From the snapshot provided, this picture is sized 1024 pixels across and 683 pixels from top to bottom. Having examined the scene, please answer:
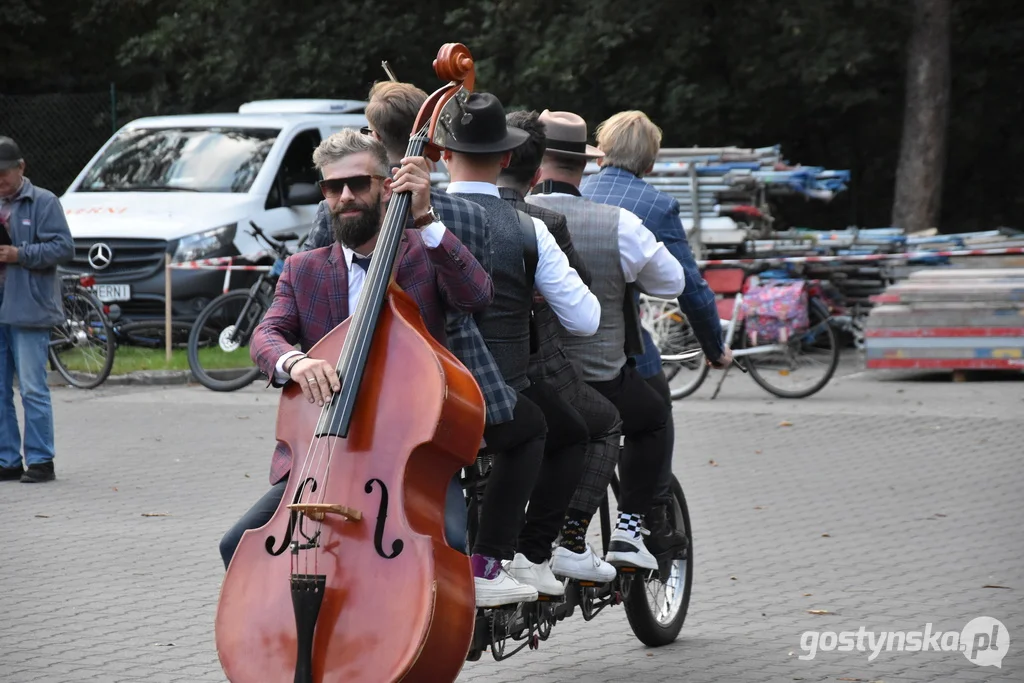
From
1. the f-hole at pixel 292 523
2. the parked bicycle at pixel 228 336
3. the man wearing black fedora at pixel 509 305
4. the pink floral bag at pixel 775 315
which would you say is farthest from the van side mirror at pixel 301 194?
the f-hole at pixel 292 523

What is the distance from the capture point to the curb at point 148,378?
14094mm

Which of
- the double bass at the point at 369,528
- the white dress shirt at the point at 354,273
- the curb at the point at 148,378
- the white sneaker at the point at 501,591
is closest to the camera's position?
the double bass at the point at 369,528

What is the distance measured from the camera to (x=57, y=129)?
69.7 ft

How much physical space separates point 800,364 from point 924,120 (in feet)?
23.8

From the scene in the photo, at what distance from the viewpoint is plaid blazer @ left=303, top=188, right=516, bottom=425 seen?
449 cm

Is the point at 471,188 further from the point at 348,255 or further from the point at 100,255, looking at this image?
the point at 100,255

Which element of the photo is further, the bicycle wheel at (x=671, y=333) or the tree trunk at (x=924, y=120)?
the tree trunk at (x=924, y=120)

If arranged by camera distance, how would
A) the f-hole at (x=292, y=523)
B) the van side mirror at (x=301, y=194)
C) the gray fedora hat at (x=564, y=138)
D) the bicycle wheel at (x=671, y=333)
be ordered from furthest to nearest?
the van side mirror at (x=301, y=194) → the bicycle wheel at (x=671, y=333) → the gray fedora hat at (x=564, y=138) → the f-hole at (x=292, y=523)

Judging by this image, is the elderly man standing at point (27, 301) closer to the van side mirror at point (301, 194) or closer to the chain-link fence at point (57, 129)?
A: the van side mirror at point (301, 194)

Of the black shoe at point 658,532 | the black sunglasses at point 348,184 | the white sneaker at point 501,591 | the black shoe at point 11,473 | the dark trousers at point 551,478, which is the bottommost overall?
the black shoe at point 11,473

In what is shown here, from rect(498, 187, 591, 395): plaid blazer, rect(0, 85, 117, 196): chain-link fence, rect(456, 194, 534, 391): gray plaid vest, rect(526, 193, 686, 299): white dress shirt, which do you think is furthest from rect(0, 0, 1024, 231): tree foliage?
rect(456, 194, 534, 391): gray plaid vest

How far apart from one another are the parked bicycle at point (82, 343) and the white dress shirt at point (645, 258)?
29.2 ft

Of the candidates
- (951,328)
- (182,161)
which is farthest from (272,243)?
(951,328)

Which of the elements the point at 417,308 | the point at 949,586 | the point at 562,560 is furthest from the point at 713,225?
the point at 417,308
